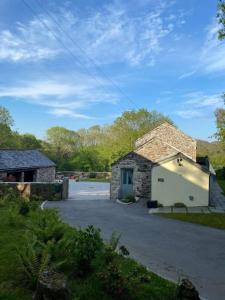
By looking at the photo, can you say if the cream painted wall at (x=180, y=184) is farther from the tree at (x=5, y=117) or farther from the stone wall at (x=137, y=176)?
the tree at (x=5, y=117)

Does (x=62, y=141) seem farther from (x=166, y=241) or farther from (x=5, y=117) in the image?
(x=166, y=241)

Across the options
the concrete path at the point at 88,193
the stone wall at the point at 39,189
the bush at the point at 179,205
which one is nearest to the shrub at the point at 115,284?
the bush at the point at 179,205

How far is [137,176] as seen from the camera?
27.7m

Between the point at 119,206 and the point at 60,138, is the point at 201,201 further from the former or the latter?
the point at 60,138

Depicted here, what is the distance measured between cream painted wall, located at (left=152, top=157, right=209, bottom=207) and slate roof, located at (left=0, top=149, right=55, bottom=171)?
13514 millimetres

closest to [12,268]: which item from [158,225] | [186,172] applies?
[158,225]

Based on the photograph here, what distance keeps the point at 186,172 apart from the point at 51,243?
17.1 meters

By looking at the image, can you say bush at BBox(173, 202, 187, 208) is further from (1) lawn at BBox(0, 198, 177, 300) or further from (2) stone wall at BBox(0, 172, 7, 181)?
(2) stone wall at BBox(0, 172, 7, 181)

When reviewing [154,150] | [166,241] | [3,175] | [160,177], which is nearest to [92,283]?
[166,241]

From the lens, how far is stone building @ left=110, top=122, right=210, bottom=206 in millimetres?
24938

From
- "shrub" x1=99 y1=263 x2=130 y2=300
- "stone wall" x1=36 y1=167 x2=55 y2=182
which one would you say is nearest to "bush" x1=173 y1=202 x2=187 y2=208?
"stone wall" x1=36 y1=167 x2=55 y2=182

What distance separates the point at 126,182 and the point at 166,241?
1376 cm

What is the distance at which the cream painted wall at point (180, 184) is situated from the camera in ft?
81.6

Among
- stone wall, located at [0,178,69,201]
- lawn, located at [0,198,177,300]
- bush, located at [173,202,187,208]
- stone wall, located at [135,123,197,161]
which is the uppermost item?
stone wall, located at [135,123,197,161]
